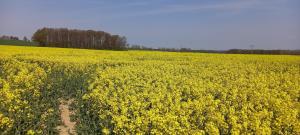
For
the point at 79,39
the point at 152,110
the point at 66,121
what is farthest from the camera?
the point at 79,39

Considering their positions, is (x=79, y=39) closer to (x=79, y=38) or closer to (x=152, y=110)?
(x=79, y=38)

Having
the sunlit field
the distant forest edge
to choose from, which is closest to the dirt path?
the sunlit field

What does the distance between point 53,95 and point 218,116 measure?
747cm

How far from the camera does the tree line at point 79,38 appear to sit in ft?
211

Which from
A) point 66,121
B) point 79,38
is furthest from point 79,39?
point 66,121

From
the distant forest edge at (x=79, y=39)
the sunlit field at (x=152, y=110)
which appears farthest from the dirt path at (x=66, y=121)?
the distant forest edge at (x=79, y=39)

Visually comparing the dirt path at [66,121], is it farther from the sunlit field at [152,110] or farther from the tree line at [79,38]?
the tree line at [79,38]

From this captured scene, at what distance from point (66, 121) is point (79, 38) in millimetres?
55580

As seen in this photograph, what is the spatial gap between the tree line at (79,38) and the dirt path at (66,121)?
49.6m

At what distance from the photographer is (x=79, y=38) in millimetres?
66375

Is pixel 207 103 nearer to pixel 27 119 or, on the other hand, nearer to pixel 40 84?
pixel 27 119

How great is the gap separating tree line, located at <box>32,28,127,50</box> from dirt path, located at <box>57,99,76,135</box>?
49.6m

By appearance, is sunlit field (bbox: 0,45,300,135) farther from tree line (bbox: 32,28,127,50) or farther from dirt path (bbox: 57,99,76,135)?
tree line (bbox: 32,28,127,50)

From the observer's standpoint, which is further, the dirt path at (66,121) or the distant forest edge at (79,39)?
the distant forest edge at (79,39)
